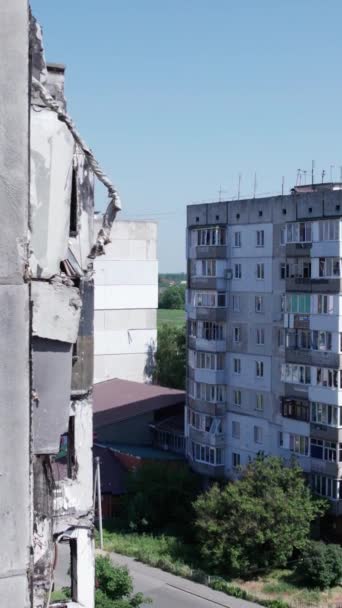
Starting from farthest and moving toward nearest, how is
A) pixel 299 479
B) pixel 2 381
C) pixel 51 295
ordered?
pixel 299 479, pixel 51 295, pixel 2 381

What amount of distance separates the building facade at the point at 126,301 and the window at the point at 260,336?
1824 cm

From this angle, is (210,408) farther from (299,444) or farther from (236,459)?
(299,444)

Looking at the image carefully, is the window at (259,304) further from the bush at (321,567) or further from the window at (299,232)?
the bush at (321,567)

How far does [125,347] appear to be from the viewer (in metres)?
56.6

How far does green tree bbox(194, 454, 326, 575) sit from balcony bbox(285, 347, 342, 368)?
415 cm

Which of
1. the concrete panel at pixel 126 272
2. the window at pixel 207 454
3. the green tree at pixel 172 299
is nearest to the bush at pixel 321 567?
the window at pixel 207 454

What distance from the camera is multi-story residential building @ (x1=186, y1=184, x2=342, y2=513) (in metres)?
33.7

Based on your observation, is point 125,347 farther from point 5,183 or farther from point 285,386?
point 5,183

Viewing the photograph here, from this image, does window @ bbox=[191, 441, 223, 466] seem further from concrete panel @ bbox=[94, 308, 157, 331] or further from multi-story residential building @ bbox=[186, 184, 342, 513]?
concrete panel @ bbox=[94, 308, 157, 331]

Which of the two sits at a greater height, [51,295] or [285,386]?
[51,295]

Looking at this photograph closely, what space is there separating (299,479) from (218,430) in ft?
20.7

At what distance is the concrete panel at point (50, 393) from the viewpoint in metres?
4.25

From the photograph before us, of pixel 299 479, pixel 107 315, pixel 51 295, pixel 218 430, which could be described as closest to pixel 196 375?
pixel 218 430

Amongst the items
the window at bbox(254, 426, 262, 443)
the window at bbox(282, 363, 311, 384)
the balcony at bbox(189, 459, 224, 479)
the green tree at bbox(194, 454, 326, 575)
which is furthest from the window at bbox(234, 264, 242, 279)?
the green tree at bbox(194, 454, 326, 575)
